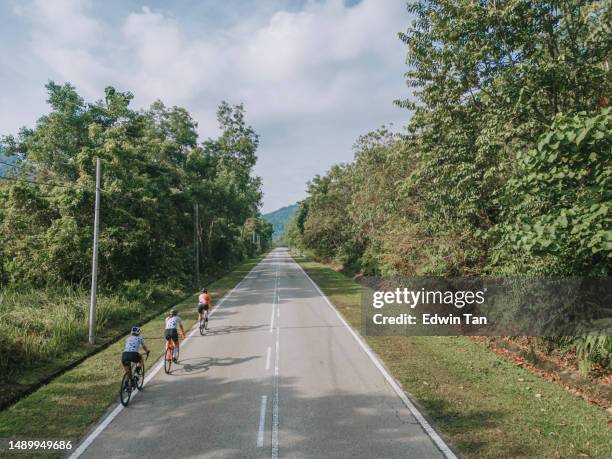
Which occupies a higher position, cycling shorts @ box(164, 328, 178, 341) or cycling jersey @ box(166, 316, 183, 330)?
cycling jersey @ box(166, 316, 183, 330)

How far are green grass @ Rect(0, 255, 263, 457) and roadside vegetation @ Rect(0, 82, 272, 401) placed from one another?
984 millimetres

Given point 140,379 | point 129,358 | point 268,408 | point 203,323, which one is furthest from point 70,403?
point 203,323

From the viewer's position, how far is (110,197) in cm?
2209

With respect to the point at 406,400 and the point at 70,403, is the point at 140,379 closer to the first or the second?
the point at 70,403

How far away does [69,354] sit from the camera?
526 inches

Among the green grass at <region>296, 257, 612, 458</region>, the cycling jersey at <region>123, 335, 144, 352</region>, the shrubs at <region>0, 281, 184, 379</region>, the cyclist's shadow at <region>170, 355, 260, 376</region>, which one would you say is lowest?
the cyclist's shadow at <region>170, 355, 260, 376</region>

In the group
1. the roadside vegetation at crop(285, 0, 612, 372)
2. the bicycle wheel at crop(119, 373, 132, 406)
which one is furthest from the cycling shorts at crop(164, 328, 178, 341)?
the roadside vegetation at crop(285, 0, 612, 372)

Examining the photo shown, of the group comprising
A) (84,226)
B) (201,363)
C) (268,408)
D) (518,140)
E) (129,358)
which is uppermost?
(518,140)

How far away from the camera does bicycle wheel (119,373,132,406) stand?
9.09m

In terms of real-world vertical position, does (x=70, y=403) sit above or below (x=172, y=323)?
below

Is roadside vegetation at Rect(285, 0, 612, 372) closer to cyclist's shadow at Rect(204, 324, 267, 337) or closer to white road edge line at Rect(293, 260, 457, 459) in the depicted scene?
white road edge line at Rect(293, 260, 457, 459)

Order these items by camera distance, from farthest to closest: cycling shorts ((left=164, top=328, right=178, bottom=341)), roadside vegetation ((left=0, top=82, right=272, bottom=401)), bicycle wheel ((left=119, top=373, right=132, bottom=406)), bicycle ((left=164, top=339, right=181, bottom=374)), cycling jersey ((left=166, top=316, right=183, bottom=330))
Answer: roadside vegetation ((left=0, top=82, right=272, bottom=401)) → cycling jersey ((left=166, top=316, right=183, bottom=330)) → cycling shorts ((left=164, top=328, right=178, bottom=341)) → bicycle ((left=164, top=339, right=181, bottom=374)) → bicycle wheel ((left=119, top=373, right=132, bottom=406))

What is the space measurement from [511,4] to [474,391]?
1084cm

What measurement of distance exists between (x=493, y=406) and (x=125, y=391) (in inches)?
348
